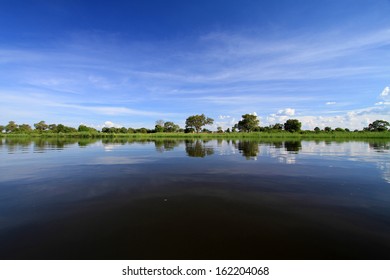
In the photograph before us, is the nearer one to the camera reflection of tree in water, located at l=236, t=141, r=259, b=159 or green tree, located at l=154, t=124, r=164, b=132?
reflection of tree in water, located at l=236, t=141, r=259, b=159

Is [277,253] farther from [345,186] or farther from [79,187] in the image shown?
[79,187]

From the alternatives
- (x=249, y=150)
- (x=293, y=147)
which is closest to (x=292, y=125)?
(x=293, y=147)

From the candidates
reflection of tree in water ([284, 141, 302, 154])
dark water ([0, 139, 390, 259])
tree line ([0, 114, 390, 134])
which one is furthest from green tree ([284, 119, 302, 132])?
dark water ([0, 139, 390, 259])

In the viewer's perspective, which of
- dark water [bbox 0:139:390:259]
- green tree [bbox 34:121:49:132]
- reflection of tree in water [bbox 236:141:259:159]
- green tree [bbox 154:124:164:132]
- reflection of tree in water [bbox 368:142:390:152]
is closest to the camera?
dark water [bbox 0:139:390:259]

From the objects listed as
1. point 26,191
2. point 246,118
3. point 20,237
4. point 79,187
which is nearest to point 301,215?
point 20,237

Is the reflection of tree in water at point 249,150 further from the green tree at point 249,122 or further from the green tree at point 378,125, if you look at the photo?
the green tree at point 378,125

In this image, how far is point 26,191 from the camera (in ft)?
28.0

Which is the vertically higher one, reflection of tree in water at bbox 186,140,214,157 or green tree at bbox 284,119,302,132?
green tree at bbox 284,119,302,132

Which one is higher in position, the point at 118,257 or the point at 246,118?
the point at 246,118

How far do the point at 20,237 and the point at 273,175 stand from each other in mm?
10877

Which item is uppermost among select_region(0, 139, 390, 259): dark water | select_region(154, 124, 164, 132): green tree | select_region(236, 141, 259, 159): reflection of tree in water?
select_region(154, 124, 164, 132): green tree

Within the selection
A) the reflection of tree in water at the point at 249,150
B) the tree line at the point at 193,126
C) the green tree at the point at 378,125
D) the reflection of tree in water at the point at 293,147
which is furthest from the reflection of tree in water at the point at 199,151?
the green tree at the point at 378,125

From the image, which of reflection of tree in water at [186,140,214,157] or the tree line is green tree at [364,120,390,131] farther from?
reflection of tree in water at [186,140,214,157]

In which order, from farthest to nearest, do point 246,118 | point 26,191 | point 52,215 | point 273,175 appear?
point 246,118, point 273,175, point 26,191, point 52,215
